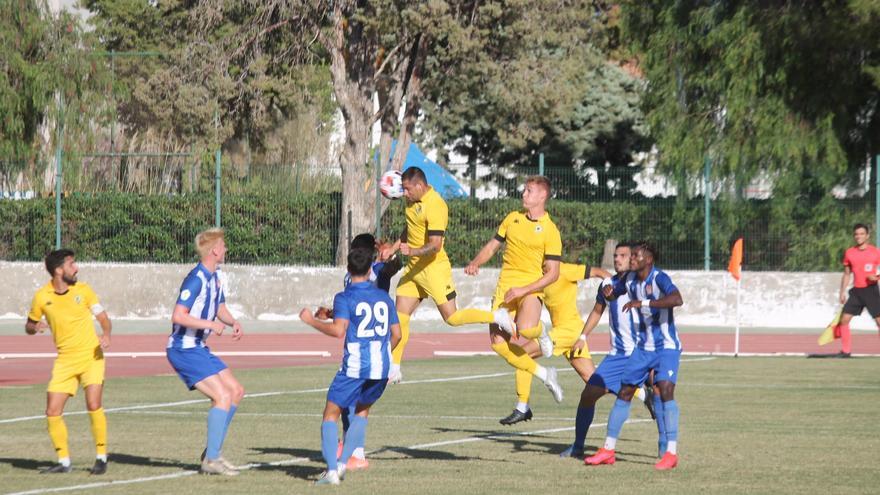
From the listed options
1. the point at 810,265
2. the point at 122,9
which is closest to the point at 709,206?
the point at 810,265

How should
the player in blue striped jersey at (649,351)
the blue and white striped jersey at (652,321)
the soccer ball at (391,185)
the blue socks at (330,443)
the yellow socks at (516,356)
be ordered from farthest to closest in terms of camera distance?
the soccer ball at (391,185) < the yellow socks at (516,356) < the blue and white striped jersey at (652,321) < the player in blue striped jersey at (649,351) < the blue socks at (330,443)

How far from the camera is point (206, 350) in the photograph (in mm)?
11484

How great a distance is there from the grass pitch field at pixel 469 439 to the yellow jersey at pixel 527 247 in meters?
1.49

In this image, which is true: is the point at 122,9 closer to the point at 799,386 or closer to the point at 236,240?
the point at 236,240

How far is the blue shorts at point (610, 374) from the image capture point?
12086mm

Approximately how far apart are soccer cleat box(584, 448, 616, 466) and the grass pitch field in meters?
0.10

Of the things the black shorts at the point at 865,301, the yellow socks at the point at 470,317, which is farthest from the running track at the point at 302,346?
the yellow socks at the point at 470,317

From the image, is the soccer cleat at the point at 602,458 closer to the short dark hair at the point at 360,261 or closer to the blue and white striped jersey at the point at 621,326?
the blue and white striped jersey at the point at 621,326

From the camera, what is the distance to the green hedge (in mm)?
29828

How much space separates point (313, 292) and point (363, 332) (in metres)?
20.2

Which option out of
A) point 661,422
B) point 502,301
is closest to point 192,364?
point 661,422

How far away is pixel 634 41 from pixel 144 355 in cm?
1517

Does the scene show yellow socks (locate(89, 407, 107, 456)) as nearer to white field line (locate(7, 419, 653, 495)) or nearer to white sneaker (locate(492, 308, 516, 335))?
white field line (locate(7, 419, 653, 495))

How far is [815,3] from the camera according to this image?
3222 centimetres
